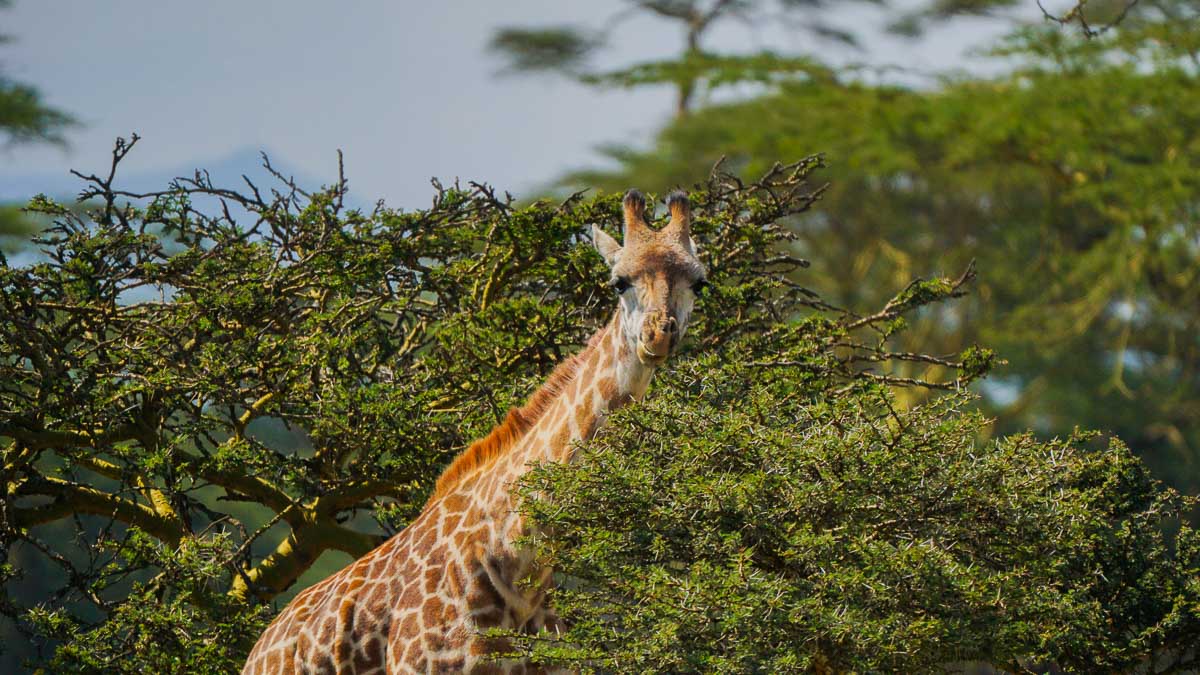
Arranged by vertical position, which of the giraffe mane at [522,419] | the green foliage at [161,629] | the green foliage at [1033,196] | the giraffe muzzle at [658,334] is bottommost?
the green foliage at [1033,196]

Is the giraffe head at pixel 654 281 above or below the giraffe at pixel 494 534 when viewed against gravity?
above

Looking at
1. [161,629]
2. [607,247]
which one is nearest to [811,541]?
[607,247]

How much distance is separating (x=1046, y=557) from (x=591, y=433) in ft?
6.54

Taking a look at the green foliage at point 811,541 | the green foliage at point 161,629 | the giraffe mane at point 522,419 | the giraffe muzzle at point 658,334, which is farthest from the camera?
the green foliage at point 161,629

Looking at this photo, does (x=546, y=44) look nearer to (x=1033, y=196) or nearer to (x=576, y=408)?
(x=1033, y=196)

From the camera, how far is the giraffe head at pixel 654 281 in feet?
23.3

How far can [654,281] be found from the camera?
287 inches

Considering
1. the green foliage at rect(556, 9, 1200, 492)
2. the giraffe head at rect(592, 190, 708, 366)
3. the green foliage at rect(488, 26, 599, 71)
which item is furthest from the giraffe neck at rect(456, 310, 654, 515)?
the green foliage at rect(488, 26, 599, 71)

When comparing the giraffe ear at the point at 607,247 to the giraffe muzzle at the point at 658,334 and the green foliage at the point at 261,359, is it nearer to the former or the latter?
the giraffe muzzle at the point at 658,334

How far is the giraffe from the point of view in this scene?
738 centimetres

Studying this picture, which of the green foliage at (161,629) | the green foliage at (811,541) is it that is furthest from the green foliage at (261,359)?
the green foliage at (811,541)

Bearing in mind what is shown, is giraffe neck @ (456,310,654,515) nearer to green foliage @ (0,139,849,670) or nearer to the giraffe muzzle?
the giraffe muzzle

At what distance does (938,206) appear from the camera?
1335 inches

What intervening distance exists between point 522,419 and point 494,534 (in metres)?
0.64
